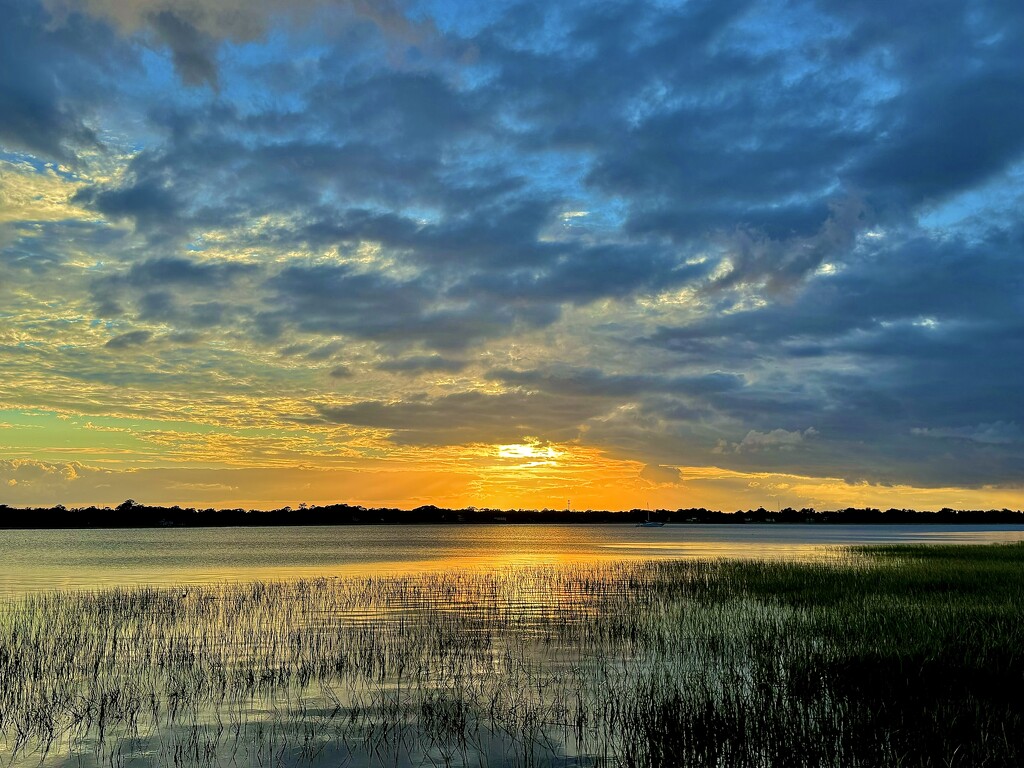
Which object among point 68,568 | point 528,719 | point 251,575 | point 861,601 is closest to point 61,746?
point 528,719

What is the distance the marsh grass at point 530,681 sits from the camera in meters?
12.5

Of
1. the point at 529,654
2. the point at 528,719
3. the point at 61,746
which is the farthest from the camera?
the point at 529,654

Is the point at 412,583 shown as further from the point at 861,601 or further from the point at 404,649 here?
the point at 861,601

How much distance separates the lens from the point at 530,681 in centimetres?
1808

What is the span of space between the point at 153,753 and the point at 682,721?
9.02 metres

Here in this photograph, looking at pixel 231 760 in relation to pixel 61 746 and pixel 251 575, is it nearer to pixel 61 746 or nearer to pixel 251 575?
pixel 61 746

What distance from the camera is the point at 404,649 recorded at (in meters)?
22.4

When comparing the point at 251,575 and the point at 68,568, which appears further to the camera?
the point at 68,568

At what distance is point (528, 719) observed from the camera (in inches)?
576

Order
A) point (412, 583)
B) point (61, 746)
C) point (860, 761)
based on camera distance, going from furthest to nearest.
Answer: point (412, 583), point (61, 746), point (860, 761)

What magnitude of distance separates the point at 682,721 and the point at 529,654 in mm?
9347

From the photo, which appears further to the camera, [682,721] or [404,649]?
[404,649]

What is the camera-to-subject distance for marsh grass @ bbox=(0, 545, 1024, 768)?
493 inches

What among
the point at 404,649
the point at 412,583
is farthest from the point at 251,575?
the point at 404,649
